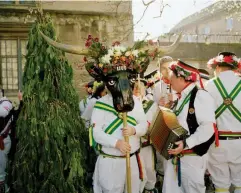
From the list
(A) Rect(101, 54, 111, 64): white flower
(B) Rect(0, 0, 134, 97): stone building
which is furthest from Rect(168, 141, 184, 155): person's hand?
(B) Rect(0, 0, 134, 97): stone building

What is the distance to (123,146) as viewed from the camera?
4543 mm

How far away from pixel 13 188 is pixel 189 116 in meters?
2.61

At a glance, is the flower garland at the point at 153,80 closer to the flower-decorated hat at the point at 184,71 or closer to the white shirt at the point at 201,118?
the flower-decorated hat at the point at 184,71

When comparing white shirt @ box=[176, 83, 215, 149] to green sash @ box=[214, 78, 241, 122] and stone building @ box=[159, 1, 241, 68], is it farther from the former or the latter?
Result: stone building @ box=[159, 1, 241, 68]

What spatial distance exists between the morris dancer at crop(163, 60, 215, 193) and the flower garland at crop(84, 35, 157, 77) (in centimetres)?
51

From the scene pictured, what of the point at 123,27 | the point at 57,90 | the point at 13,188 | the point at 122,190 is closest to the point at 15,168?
the point at 13,188

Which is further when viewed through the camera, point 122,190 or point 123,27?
point 123,27

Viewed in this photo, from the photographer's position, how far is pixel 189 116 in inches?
186

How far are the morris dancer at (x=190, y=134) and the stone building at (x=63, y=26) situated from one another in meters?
7.85

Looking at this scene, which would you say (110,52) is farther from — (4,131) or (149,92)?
(149,92)

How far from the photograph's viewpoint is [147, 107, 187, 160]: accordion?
A: 4480mm

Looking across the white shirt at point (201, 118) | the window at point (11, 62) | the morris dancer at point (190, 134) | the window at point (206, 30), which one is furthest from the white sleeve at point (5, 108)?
the window at point (206, 30)

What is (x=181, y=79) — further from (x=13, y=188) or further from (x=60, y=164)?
(x=13, y=188)

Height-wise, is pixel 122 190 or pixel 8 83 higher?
pixel 8 83
